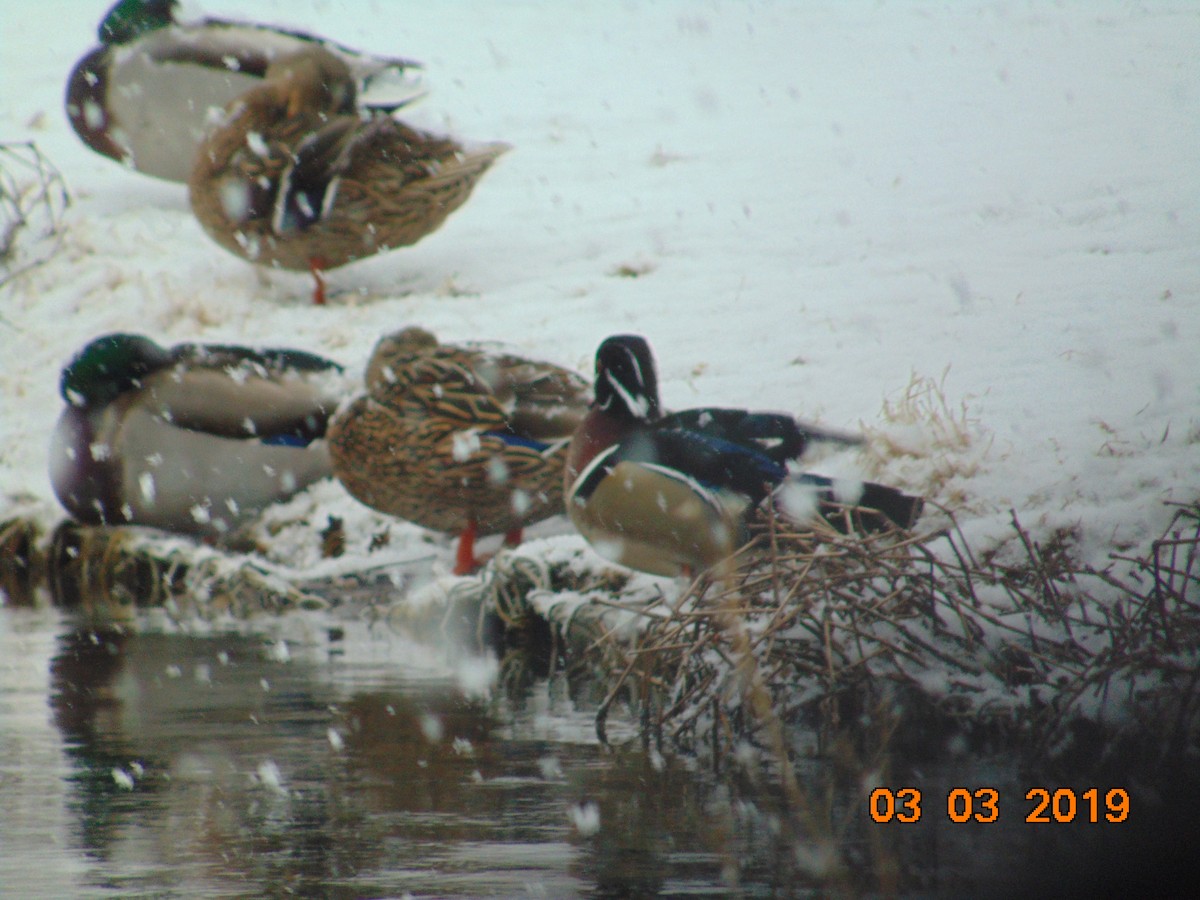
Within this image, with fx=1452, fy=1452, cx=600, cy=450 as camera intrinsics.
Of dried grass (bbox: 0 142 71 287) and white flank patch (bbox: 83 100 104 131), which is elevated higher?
white flank patch (bbox: 83 100 104 131)

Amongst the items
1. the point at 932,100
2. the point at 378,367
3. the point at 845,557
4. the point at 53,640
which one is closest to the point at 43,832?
the point at 845,557

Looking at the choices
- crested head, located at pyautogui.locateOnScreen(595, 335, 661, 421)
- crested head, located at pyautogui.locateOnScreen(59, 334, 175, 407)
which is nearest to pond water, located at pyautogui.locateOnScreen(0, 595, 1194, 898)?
crested head, located at pyautogui.locateOnScreen(595, 335, 661, 421)

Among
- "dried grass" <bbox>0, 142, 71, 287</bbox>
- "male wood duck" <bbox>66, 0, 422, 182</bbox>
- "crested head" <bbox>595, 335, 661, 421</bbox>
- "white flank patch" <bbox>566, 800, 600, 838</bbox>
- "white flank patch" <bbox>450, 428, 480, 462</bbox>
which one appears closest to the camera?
"white flank patch" <bbox>566, 800, 600, 838</bbox>

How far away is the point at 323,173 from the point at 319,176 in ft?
0.11

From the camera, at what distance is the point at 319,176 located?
8.42m

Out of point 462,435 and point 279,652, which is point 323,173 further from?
point 279,652

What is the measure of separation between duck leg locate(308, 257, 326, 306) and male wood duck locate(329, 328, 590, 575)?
3096 mm

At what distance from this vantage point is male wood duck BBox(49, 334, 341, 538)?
23.9 ft

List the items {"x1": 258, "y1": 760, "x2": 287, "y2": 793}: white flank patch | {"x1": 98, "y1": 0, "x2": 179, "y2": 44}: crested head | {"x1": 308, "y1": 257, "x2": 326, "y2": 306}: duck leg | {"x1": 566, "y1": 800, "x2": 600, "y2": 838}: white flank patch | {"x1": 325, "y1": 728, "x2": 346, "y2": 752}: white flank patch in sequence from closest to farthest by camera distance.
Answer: {"x1": 566, "y1": 800, "x2": 600, "y2": 838}: white flank patch < {"x1": 258, "y1": 760, "x2": 287, "y2": 793}: white flank patch < {"x1": 325, "y1": 728, "x2": 346, "y2": 752}: white flank patch < {"x1": 308, "y1": 257, "x2": 326, "y2": 306}: duck leg < {"x1": 98, "y1": 0, "x2": 179, "y2": 44}: crested head

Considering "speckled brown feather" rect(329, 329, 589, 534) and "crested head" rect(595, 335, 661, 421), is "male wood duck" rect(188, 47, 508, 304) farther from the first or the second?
"crested head" rect(595, 335, 661, 421)

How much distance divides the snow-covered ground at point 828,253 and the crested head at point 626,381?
41.4 inches

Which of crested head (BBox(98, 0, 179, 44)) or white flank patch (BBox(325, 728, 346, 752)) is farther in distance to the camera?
crested head (BBox(98, 0, 179, 44))

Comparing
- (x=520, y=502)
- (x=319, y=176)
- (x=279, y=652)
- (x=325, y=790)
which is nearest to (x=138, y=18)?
(x=319, y=176)

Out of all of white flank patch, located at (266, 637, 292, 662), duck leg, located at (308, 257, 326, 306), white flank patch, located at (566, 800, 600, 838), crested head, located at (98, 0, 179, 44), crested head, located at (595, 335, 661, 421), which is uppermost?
crested head, located at (98, 0, 179, 44)
